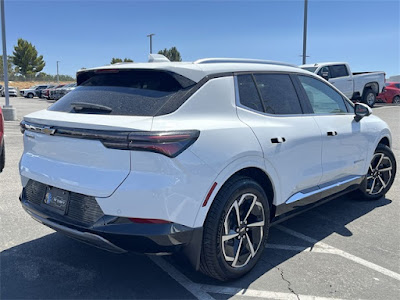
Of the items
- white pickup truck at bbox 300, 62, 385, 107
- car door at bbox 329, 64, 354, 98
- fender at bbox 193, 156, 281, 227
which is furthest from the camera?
car door at bbox 329, 64, 354, 98

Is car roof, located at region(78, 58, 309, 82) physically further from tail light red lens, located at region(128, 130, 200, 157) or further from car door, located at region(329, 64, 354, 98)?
car door, located at region(329, 64, 354, 98)

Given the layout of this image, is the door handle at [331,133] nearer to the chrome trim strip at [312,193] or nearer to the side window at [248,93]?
the chrome trim strip at [312,193]

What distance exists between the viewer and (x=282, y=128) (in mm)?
3451

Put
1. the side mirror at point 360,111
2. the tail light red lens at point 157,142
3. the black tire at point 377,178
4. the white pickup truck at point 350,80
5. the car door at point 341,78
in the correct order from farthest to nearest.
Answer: the car door at point 341,78, the white pickup truck at point 350,80, the black tire at point 377,178, the side mirror at point 360,111, the tail light red lens at point 157,142

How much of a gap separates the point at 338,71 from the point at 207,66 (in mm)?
14076

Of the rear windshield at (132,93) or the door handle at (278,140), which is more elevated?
the rear windshield at (132,93)

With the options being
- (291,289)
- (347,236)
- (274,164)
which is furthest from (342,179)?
(291,289)

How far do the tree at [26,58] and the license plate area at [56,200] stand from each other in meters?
73.8

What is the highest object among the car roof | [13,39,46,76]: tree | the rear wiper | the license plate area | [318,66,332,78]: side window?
[13,39,46,76]: tree

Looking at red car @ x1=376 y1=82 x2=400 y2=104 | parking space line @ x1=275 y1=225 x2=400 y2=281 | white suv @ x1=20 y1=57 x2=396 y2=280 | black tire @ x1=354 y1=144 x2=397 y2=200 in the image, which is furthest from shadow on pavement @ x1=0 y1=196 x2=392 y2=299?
red car @ x1=376 y1=82 x2=400 y2=104

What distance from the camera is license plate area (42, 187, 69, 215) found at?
281 centimetres

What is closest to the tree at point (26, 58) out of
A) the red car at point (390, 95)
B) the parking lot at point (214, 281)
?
the red car at point (390, 95)

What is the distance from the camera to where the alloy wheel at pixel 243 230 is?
9.80 feet

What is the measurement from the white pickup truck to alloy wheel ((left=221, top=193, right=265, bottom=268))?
40.3 feet
